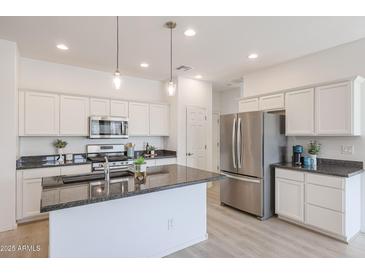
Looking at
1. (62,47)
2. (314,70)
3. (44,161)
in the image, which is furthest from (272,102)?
(44,161)

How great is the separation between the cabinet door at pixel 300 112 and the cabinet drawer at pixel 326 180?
0.70 metres

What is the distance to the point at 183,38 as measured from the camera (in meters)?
2.96

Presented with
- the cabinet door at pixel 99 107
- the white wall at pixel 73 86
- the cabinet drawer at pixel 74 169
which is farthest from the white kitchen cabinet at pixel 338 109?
the cabinet drawer at pixel 74 169

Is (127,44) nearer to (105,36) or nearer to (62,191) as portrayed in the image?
(105,36)

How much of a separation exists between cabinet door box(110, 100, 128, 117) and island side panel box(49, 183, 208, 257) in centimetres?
257

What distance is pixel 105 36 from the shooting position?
289 centimetres

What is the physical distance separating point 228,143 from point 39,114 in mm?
3387

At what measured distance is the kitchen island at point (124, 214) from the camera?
5.72ft

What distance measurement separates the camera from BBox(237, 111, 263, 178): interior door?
11.4 ft

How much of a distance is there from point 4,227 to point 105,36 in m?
3.12

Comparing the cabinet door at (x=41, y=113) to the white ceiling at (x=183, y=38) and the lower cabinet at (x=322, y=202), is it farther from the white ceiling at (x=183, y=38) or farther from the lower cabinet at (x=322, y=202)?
the lower cabinet at (x=322, y=202)

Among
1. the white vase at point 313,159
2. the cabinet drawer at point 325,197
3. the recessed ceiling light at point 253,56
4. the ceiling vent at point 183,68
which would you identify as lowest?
the cabinet drawer at point 325,197

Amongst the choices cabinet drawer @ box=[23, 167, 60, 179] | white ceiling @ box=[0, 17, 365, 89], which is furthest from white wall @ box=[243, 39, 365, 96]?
cabinet drawer @ box=[23, 167, 60, 179]

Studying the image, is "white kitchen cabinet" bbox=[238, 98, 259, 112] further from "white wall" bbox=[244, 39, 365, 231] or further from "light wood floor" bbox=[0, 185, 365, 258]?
"light wood floor" bbox=[0, 185, 365, 258]
